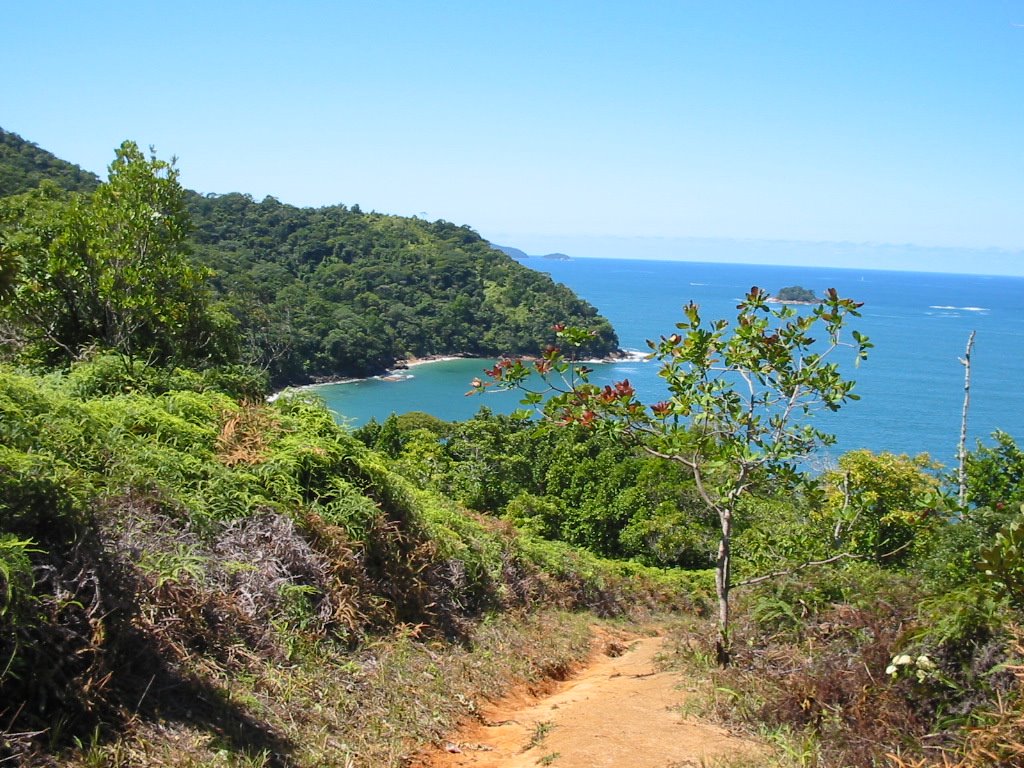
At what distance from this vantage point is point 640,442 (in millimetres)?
6949

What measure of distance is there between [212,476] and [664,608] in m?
9.83

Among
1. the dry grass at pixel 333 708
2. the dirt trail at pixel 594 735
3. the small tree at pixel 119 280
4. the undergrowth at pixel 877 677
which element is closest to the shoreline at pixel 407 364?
the small tree at pixel 119 280

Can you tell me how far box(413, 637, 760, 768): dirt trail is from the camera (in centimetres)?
482

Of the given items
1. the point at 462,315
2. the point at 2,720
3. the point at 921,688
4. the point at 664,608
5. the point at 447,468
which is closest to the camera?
the point at 2,720

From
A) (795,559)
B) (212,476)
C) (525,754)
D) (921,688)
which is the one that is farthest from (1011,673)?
(212,476)

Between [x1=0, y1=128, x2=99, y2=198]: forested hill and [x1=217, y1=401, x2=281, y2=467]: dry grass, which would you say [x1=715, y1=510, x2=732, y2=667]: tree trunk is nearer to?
[x1=217, y1=401, x2=281, y2=467]: dry grass

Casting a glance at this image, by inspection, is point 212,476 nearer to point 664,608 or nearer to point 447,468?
point 664,608

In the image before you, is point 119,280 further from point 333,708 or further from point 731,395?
point 731,395

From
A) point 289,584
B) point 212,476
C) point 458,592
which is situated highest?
point 212,476

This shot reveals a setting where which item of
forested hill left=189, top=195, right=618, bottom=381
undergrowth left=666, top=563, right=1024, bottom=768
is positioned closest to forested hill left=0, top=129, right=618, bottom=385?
forested hill left=189, top=195, right=618, bottom=381

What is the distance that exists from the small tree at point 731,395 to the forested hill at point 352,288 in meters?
60.0

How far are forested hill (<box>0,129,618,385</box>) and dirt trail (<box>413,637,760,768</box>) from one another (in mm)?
60562

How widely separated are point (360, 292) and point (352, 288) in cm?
101

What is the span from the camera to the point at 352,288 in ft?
319
